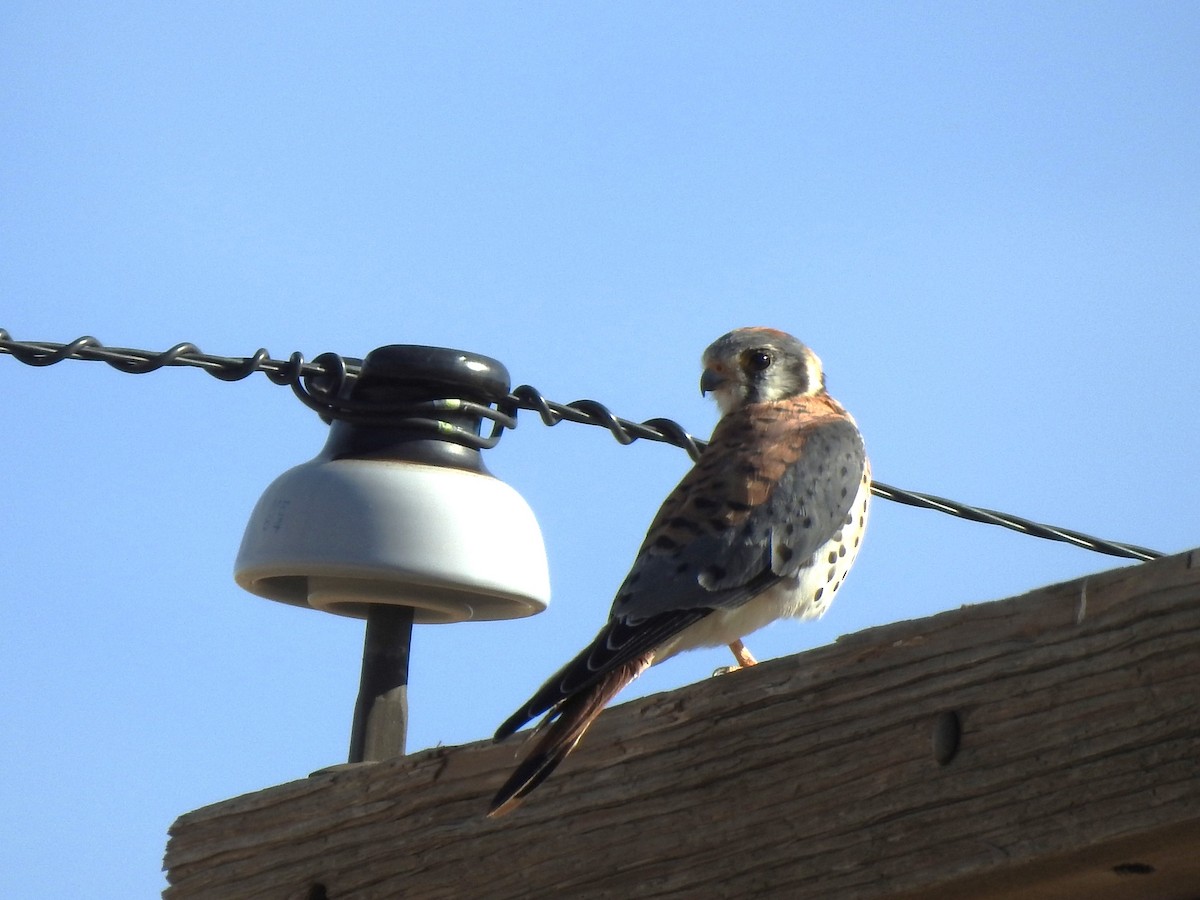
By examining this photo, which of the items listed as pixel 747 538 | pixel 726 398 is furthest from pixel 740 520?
pixel 726 398

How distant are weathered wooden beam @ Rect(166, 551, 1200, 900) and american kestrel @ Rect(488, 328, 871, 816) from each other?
0.37 metres

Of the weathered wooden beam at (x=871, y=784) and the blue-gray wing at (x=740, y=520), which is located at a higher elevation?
the blue-gray wing at (x=740, y=520)

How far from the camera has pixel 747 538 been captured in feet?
10.0

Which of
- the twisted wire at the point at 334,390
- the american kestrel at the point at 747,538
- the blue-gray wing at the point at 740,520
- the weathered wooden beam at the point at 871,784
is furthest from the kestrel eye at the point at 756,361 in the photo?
the weathered wooden beam at the point at 871,784

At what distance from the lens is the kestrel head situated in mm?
4020

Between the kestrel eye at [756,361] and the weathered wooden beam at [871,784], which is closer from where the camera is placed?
the weathered wooden beam at [871,784]

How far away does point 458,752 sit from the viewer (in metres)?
1.82

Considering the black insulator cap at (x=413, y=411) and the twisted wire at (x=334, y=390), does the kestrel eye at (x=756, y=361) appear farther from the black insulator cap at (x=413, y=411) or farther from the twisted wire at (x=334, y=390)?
the black insulator cap at (x=413, y=411)

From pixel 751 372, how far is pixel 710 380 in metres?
0.10

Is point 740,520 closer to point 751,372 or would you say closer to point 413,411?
point 413,411

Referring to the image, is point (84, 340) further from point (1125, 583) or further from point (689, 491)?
point (1125, 583)

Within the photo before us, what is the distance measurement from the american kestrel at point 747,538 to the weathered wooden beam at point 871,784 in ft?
1.20

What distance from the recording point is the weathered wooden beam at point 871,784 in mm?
1356

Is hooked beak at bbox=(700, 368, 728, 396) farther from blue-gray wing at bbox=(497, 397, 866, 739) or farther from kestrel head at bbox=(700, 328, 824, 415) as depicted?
blue-gray wing at bbox=(497, 397, 866, 739)
